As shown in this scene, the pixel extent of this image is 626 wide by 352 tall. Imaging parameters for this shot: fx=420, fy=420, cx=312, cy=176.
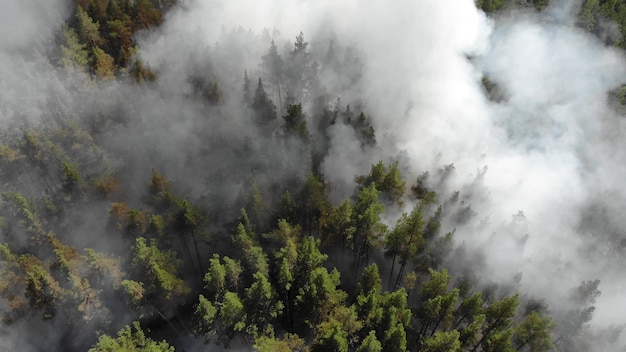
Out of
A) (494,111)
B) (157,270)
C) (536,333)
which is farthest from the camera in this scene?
(494,111)

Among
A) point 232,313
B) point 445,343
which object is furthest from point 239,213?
point 445,343

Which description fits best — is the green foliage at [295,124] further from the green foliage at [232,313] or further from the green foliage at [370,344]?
the green foliage at [370,344]

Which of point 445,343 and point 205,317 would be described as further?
point 205,317

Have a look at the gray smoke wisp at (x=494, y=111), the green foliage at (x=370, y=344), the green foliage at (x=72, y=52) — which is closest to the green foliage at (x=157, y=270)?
the green foliage at (x=370, y=344)

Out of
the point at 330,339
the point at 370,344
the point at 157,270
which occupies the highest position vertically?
the point at 370,344

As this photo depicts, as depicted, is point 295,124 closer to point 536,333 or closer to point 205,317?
point 205,317

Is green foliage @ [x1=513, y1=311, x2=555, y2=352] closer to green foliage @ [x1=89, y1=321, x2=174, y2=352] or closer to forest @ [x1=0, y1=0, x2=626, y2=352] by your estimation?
forest @ [x1=0, y1=0, x2=626, y2=352]

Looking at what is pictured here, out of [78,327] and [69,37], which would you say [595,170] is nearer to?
[78,327]

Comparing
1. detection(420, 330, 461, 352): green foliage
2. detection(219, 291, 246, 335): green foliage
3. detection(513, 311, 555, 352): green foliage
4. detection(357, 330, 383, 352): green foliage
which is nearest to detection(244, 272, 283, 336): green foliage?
detection(219, 291, 246, 335): green foliage

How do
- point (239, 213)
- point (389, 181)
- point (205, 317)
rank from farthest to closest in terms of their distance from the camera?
point (239, 213) → point (389, 181) → point (205, 317)
